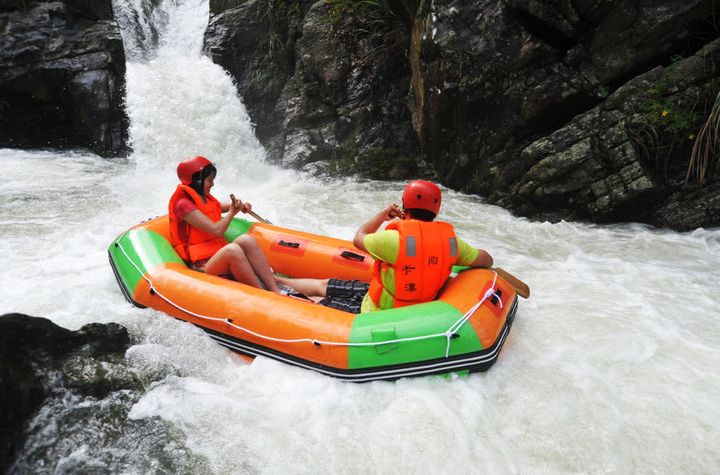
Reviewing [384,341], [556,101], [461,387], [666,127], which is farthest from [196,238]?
[666,127]

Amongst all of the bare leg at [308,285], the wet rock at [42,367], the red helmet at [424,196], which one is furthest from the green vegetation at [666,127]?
the wet rock at [42,367]

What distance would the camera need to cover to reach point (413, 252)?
2721 millimetres

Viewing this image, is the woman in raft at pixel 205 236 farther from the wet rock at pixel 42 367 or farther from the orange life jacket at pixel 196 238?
the wet rock at pixel 42 367

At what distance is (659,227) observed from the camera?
205 inches

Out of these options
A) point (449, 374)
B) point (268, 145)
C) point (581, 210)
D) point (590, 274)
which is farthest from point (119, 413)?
point (268, 145)

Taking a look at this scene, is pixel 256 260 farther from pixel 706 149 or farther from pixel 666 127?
pixel 706 149

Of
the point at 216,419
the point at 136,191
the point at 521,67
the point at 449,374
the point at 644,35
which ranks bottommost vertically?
the point at 136,191

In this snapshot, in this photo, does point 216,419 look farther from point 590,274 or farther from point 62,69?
point 62,69

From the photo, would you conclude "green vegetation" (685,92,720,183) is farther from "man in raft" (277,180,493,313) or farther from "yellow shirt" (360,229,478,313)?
"yellow shirt" (360,229,478,313)

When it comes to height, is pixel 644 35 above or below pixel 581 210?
above

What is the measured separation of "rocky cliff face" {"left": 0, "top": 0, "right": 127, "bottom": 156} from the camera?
28.3 feet

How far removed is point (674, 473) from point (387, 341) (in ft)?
4.80

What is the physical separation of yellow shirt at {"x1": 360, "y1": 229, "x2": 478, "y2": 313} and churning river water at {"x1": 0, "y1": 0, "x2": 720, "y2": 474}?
0.53 meters

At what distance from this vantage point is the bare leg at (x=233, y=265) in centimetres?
339
